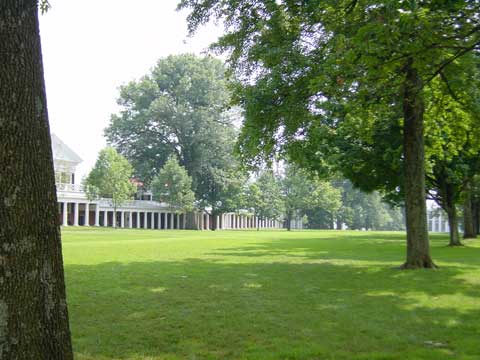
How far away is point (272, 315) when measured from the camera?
786 centimetres

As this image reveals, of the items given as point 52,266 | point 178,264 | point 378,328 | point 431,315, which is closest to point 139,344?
point 52,266

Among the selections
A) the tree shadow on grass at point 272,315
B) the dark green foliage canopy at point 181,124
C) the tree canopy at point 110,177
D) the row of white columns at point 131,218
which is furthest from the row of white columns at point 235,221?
the tree shadow on grass at point 272,315

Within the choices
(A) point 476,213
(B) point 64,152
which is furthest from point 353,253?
(B) point 64,152

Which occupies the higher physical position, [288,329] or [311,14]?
[311,14]

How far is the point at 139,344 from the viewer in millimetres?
6098

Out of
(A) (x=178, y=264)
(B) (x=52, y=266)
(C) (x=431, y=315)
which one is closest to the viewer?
(B) (x=52, y=266)

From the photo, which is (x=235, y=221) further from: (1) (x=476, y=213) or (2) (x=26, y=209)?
(2) (x=26, y=209)

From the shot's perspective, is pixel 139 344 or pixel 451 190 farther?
pixel 451 190

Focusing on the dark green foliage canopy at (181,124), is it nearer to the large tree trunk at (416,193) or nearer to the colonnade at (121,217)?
the colonnade at (121,217)

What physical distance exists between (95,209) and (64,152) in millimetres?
12395

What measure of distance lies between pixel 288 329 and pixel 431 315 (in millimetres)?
2563

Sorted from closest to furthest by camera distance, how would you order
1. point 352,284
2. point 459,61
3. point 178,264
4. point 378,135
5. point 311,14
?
point 459,61
point 352,284
point 311,14
point 178,264
point 378,135

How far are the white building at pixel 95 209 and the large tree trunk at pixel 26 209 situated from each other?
70976 mm

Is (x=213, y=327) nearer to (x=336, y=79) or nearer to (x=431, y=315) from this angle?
(x=431, y=315)
